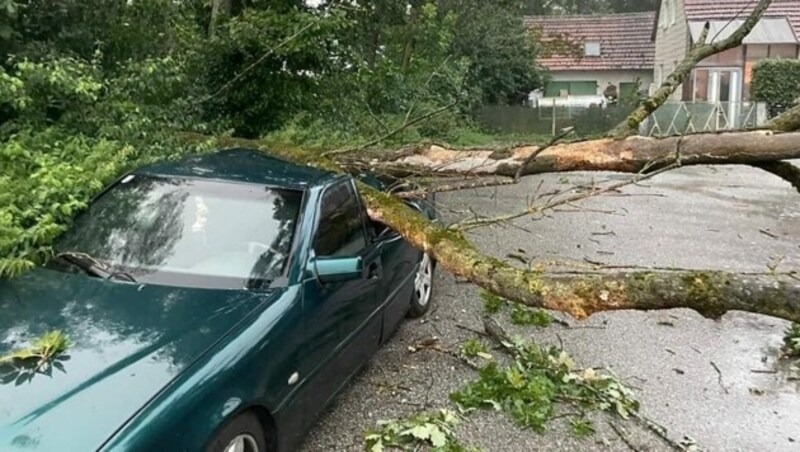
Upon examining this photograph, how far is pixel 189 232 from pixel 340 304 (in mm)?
896

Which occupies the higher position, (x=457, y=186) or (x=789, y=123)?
(x=789, y=123)

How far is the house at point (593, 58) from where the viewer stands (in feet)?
103

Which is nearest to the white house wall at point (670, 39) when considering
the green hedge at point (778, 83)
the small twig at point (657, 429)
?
the green hedge at point (778, 83)

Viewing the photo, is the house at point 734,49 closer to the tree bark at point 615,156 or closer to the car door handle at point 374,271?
the tree bark at point 615,156

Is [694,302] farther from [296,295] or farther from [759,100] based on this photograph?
[759,100]

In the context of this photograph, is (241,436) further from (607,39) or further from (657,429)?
(607,39)

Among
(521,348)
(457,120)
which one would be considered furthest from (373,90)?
(521,348)

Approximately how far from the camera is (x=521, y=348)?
4.62 meters

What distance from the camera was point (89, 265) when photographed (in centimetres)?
328

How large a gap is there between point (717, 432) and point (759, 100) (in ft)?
66.0

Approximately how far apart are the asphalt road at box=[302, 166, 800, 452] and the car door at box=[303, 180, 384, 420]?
0.34 meters

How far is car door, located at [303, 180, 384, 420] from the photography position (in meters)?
3.21

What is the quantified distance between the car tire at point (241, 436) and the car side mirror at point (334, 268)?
0.82 metres

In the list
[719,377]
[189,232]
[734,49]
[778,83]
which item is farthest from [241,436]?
[734,49]
